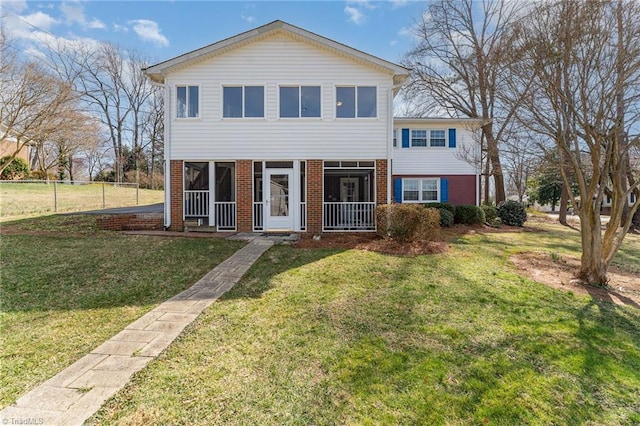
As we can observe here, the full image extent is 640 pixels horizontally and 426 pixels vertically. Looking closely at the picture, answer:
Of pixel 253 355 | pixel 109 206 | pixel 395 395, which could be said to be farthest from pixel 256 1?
pixel 109 206

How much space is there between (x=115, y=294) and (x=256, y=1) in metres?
10.8

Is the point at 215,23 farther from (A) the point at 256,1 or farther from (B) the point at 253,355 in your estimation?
(B) the point at 253,355

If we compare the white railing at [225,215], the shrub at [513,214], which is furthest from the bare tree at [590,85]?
the shrub at [513,214]

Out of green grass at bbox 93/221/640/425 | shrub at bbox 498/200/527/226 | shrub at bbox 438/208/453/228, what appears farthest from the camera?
shrub at bbox 498/200/527/226

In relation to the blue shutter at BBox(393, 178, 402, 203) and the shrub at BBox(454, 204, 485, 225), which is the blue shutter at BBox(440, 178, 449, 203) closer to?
the shrub at BBox(454, 204, 485, 225)

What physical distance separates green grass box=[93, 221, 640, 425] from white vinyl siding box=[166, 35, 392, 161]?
617 centimetres

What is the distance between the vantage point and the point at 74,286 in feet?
17.4

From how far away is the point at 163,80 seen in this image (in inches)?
447

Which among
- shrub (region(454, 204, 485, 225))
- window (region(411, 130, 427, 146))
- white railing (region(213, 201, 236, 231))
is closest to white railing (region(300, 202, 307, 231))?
white railing (region(213, 201, 236, 231))

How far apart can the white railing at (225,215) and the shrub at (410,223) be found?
541 centimetres

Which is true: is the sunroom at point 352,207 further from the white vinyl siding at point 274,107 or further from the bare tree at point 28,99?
the bare tree at point 28,99

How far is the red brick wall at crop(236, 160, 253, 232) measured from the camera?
35.6 feet

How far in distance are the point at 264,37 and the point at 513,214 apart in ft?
47.9

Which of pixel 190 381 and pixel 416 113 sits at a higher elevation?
pixel 416 113
